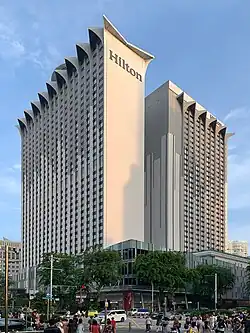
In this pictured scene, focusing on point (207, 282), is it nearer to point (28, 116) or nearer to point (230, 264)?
point (230, 264)

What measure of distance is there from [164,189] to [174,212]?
7.36 meters

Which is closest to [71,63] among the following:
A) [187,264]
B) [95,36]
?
[95,36]

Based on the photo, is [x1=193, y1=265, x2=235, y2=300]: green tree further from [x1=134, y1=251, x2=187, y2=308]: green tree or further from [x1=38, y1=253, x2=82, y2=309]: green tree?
[x1=38, y1=253, x2=82, y2=309]: green tree

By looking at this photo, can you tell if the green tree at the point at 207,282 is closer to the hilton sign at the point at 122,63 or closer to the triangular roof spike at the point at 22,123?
the hilton sign at the point at 122,63

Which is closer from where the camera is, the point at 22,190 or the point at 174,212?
the point at 174,212

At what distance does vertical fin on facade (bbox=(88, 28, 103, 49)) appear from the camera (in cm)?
13193

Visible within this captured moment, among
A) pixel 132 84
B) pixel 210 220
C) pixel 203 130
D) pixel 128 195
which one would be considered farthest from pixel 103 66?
pixel 210 220

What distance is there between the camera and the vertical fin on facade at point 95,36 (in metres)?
132

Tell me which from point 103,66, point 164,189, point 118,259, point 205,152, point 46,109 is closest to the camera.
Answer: point 118,259

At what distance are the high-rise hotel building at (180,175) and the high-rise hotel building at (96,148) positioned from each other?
18117 millimetres

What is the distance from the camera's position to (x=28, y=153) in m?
178

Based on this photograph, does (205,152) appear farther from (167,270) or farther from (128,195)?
(167,270)

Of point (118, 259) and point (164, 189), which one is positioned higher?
point (164, 189)

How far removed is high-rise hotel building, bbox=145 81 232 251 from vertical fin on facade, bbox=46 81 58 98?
91.0 feet
